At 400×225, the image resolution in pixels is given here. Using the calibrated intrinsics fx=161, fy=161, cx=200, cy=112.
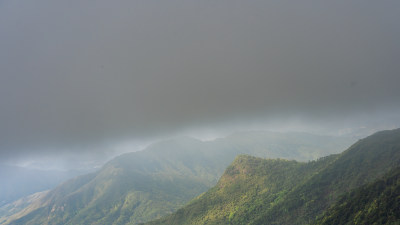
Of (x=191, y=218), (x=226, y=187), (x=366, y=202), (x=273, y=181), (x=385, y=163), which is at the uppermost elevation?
(x=385, y=163)

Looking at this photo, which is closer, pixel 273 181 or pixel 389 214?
pixel 389 214

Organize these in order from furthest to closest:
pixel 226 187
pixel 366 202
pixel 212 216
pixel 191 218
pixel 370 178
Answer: pixel 226 187
pixel 191 218
pixel 212 216
pixel 370 178
pixel 366 202

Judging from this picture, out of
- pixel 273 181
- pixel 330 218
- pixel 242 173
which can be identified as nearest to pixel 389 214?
pixel 330 218

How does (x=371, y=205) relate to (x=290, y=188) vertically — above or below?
above

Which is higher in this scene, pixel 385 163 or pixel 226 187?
pixel 385 163

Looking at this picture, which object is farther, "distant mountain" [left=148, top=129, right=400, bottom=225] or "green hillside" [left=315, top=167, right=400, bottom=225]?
"distant mountain" [left=148, top=129, right=400, bottom=225]

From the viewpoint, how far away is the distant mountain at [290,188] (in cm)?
11256

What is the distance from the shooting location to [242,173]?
19500 cm

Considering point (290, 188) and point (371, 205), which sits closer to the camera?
point (371, 205)

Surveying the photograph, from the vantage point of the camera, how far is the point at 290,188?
14500cm

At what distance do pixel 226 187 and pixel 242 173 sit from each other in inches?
1031

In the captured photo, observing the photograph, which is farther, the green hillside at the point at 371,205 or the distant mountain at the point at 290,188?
the distant mountain at the point at 290,188

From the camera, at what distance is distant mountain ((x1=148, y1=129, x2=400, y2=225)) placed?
112562mm

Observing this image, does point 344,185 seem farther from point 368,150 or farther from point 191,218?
point 191,218
